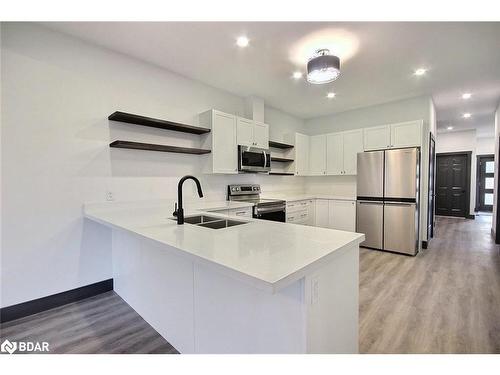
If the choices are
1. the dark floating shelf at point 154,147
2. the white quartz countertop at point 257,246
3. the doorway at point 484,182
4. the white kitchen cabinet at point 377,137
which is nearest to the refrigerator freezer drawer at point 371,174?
the white kitchen cabinet at point 377,137

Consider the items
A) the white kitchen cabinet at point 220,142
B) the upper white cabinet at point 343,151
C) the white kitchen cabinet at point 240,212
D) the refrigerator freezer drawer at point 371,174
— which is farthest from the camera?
the upper white cabinet at point 343,151

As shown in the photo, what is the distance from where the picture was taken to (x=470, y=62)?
9.69 feet

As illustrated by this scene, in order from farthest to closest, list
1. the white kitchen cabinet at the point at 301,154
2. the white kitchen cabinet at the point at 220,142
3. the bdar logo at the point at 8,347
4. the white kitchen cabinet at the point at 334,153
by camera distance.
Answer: the white kitchen cabinet at the point at 301,154, the white kitchen cabinet at the point at 334,153, the white kitchen cabinet at the point at 220,142, the bdar logo at the point at 8,347

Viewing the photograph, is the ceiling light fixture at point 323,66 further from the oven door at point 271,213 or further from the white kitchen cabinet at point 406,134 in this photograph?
the white kitchen cabinet at point 406,134

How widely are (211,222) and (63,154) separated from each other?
165cm

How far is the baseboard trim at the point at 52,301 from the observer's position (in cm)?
214

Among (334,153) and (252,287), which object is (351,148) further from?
(252,287)

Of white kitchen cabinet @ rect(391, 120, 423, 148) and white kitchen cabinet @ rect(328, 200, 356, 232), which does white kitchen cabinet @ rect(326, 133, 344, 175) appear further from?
white kitchen cabinet @ rect(391, 120, 423, 148)

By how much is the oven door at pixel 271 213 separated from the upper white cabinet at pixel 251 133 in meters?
1.04

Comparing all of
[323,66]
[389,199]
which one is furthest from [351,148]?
[323,66]

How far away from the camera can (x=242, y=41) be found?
8.21 feet

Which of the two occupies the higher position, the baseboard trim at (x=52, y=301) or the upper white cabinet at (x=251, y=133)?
the upper white cabinet at (x=251, y=133)

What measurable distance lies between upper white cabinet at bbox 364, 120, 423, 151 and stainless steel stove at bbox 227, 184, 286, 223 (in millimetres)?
1975
